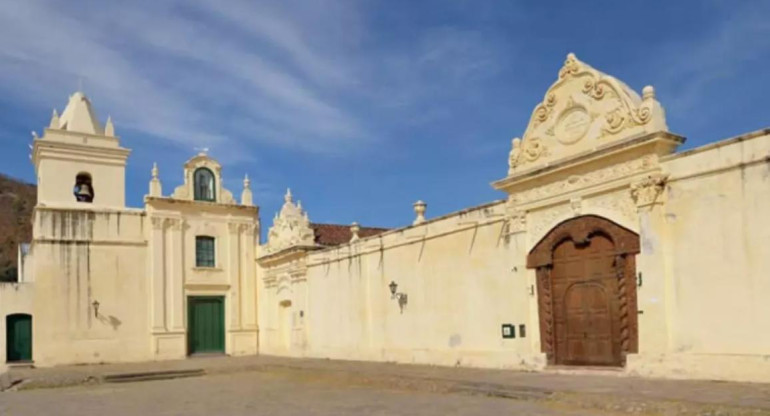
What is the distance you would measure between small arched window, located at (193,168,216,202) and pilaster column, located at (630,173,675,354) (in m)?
18.4

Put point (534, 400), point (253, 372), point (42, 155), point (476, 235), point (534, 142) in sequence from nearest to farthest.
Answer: point (534, 400) < point (534, 142) < point (476, 235) < point (253, 372) < point (42, 155)

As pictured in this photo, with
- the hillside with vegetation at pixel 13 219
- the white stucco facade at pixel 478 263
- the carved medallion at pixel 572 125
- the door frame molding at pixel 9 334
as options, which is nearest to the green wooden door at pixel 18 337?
the door frame molding at pixel 9 334

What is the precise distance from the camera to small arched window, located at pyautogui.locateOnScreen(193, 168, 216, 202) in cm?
2727

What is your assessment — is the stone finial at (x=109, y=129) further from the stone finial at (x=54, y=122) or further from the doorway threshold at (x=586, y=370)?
Answer: the doorway threshold at (x=586, y=370)

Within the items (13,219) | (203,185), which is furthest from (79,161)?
(13,219)

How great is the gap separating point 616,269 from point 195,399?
7918 mm

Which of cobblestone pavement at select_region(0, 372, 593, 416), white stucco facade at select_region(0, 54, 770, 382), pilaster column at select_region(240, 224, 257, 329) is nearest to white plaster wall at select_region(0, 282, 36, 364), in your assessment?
white stucco facade at select_region(0, 54, 770, 382)

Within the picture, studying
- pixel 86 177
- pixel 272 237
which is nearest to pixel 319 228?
pixel 272 237

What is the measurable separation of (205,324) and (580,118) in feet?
57.8

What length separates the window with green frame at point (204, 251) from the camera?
88.6 ft

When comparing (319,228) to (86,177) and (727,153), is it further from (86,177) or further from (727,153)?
(727,153)

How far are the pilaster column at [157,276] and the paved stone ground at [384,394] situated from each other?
19.4 feet

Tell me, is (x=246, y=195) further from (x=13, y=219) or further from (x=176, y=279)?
(x=13, y=219)

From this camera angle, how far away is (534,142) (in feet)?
48.8
